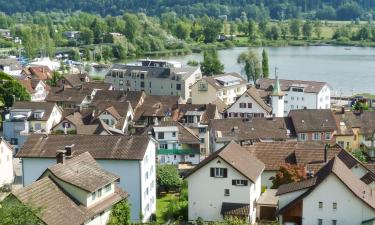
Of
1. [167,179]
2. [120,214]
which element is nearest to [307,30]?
[167,179]

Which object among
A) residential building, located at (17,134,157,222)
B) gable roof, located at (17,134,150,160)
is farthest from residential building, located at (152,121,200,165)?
gable roof, located at (17,134,150,160)

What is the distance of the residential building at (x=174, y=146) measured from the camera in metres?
25.0

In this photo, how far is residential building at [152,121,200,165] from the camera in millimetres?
24984

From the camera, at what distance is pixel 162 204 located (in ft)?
64.0

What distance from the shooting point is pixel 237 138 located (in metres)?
24.9

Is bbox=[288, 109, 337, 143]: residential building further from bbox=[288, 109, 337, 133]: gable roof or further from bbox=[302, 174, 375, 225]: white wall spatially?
bbox=[302, 174, 375, 225]: white wall

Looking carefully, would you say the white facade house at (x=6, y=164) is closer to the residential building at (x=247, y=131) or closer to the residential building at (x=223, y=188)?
the residential building at (x=223, y=188)

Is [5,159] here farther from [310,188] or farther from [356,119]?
[356,119]

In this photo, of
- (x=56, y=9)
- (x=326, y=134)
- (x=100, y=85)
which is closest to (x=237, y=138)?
(x=326, y=134)

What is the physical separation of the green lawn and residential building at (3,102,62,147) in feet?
30.3

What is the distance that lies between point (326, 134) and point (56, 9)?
121m

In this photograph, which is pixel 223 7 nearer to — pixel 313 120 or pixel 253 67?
pixel 253 67

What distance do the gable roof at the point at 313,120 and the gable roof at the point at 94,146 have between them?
1069 cm

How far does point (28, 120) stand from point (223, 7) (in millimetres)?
100176
